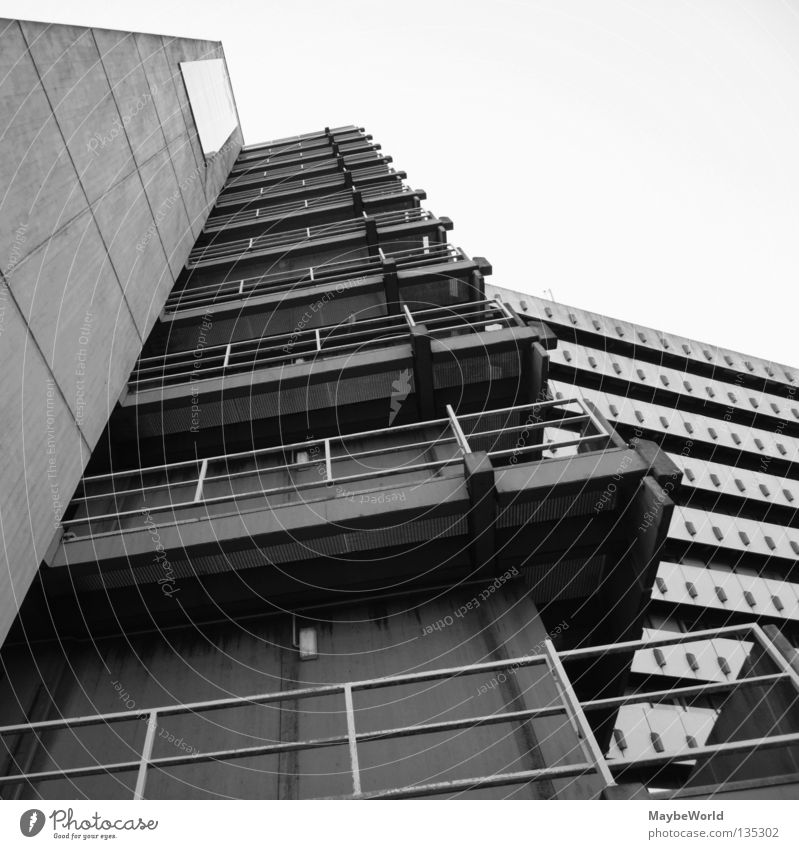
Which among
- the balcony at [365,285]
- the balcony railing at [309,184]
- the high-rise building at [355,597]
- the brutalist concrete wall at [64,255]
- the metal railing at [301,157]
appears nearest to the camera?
the high-rise building at [355,597]

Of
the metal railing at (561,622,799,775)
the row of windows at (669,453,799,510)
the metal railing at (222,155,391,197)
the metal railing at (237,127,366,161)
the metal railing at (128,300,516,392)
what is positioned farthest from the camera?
the metal railing at (237,127,366,161)

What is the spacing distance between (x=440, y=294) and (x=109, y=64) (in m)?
7.22

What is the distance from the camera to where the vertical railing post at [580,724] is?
13.5 ft

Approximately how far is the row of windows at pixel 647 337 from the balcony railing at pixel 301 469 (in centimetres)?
1770

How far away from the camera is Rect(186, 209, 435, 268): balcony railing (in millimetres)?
15964

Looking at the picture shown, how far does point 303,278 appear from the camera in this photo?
13977mm

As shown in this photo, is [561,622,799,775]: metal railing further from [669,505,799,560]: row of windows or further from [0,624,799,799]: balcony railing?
[669,505,799,560]: row of windows


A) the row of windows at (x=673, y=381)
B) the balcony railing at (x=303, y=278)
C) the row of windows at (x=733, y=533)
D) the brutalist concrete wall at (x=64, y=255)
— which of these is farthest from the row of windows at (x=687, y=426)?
the brutalist concrete wall at (x=64, y=255)

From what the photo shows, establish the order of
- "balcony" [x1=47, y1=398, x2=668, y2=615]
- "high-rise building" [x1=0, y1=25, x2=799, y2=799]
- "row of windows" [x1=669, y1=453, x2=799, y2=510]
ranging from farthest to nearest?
"row of windows" [x1=669, y1=453, x2=799, y2=510] → "balcony" [x1=47, y1=398, x2=668, y2=615] → "high-rise building" [x1=0, y1=25, x2=799, y2=799]

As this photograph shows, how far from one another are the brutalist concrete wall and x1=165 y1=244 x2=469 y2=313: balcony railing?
251 cm

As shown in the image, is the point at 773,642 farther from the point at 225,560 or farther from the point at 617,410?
the point at 617,410

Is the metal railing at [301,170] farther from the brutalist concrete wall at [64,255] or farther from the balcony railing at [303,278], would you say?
the brutalist concrete wall at [64,255]

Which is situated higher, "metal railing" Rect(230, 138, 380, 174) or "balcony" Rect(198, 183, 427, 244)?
"metal railing" Rect(230, 138, 380, 174)

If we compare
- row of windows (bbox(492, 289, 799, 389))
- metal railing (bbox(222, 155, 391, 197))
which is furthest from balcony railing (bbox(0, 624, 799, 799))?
row of windows (bbox(492, 289, 799, 389))
